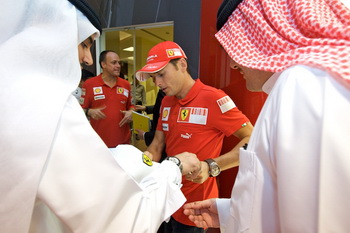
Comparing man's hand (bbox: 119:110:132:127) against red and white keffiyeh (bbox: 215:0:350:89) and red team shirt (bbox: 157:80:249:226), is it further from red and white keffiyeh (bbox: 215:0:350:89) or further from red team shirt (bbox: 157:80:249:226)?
red and white keffiyeh (bbox: 215:0:350:89)

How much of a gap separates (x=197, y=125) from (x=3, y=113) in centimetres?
117

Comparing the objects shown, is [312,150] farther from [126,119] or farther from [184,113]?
[126,119]

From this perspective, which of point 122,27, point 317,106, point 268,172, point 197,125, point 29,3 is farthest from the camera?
point 122,27

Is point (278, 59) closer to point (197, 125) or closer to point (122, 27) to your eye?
point (197, 125)

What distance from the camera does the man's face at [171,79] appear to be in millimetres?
1754

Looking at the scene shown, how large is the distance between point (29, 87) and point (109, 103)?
2.72 meters

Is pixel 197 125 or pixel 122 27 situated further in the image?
pixel 122 27

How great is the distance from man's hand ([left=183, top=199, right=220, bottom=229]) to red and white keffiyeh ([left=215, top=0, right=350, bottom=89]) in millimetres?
665

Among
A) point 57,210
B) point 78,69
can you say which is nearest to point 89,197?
point 57,210

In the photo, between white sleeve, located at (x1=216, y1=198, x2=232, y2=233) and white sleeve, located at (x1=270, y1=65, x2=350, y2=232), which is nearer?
white sleeve, located at (x1=270, y1=65, x2=350, y2=232)

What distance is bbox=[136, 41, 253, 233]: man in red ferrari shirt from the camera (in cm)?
153

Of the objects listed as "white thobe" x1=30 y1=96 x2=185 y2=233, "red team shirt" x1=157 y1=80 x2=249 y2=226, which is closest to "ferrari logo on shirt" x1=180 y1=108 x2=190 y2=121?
"red team shirt" x1=157 y1=80 x2=249 y2=226

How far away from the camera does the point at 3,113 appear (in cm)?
57

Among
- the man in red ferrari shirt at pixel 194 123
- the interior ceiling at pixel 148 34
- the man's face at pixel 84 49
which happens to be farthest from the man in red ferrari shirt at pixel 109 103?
the man's face at pixel 84 49
